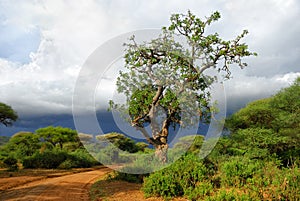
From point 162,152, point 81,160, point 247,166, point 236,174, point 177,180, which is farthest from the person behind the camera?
point 81,160

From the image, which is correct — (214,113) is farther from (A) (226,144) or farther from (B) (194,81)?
(A) (226,144)

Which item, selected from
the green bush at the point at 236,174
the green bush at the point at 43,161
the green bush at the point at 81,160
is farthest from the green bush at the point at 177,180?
the green bush at the point at 81,160

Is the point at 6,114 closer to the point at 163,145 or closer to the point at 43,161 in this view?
the point at 43,161

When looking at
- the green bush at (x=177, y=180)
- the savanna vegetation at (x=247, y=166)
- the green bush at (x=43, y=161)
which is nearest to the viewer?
the savanna vegetation at (x=247, y=166)

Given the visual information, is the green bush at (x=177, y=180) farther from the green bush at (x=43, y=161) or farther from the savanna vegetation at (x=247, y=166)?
the green bush at (x=43, y=161)

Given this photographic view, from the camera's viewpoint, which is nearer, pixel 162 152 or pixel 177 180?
pixel 177 180

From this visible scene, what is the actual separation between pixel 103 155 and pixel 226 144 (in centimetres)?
869

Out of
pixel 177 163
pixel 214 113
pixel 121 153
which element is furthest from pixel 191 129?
pixel 121 153

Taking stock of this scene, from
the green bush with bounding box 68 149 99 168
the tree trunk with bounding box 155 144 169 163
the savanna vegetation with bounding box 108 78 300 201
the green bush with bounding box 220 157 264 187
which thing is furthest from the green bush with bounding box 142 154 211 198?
the green bush with bounding box 68 149 99 168

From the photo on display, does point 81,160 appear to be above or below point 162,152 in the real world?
below

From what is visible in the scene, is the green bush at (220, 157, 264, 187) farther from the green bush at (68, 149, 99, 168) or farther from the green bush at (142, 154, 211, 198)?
the green bush at (68, 149, 99, 168)

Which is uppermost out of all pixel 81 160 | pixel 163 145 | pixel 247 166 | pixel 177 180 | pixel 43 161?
pixel 163 145

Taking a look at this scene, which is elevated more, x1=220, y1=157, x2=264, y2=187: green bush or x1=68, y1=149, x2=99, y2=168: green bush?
x1=68, y1=149, x2=99, y2=168: green bush

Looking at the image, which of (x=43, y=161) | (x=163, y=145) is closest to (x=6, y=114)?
(x=43, y=161)
